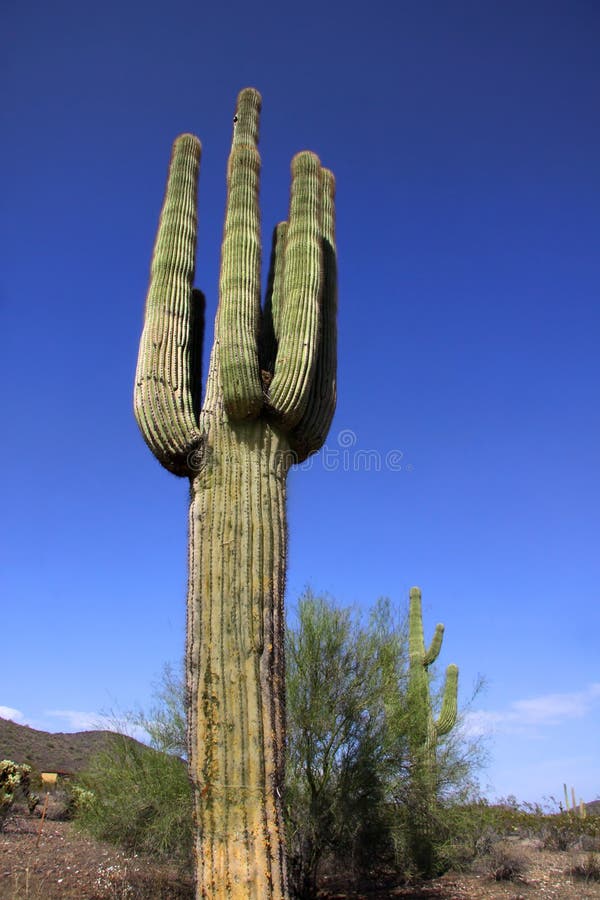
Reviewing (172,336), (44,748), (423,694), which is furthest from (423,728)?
(44,748)

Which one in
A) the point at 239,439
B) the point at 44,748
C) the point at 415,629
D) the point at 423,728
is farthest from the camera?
the point at 44,748

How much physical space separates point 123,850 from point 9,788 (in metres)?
5.92

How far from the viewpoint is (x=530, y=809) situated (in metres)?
17.4

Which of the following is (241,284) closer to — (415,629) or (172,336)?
(172,336)

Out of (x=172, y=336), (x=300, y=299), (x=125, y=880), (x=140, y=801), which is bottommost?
(x=125, y=880)

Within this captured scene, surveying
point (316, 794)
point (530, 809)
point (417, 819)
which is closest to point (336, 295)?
point (316, 794)

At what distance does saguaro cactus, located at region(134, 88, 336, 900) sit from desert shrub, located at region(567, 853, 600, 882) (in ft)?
36.1

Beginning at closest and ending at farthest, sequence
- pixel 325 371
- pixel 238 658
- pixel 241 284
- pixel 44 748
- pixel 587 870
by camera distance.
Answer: pixel 238 658
pixel 241 284
pixel 325 371
pixel 587 870
pixel 44 748

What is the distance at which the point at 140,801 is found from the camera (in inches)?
397

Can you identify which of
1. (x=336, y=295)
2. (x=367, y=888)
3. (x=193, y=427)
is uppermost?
(x=336, y=295)

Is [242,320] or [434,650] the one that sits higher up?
[242,320]

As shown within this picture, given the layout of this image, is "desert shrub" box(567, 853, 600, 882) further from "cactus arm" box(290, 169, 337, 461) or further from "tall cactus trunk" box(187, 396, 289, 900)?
"cactus arm" box(290, 169, 337, 461)

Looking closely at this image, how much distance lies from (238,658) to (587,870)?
11.8 metres

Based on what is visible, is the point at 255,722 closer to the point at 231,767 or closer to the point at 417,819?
the point at 231,767
